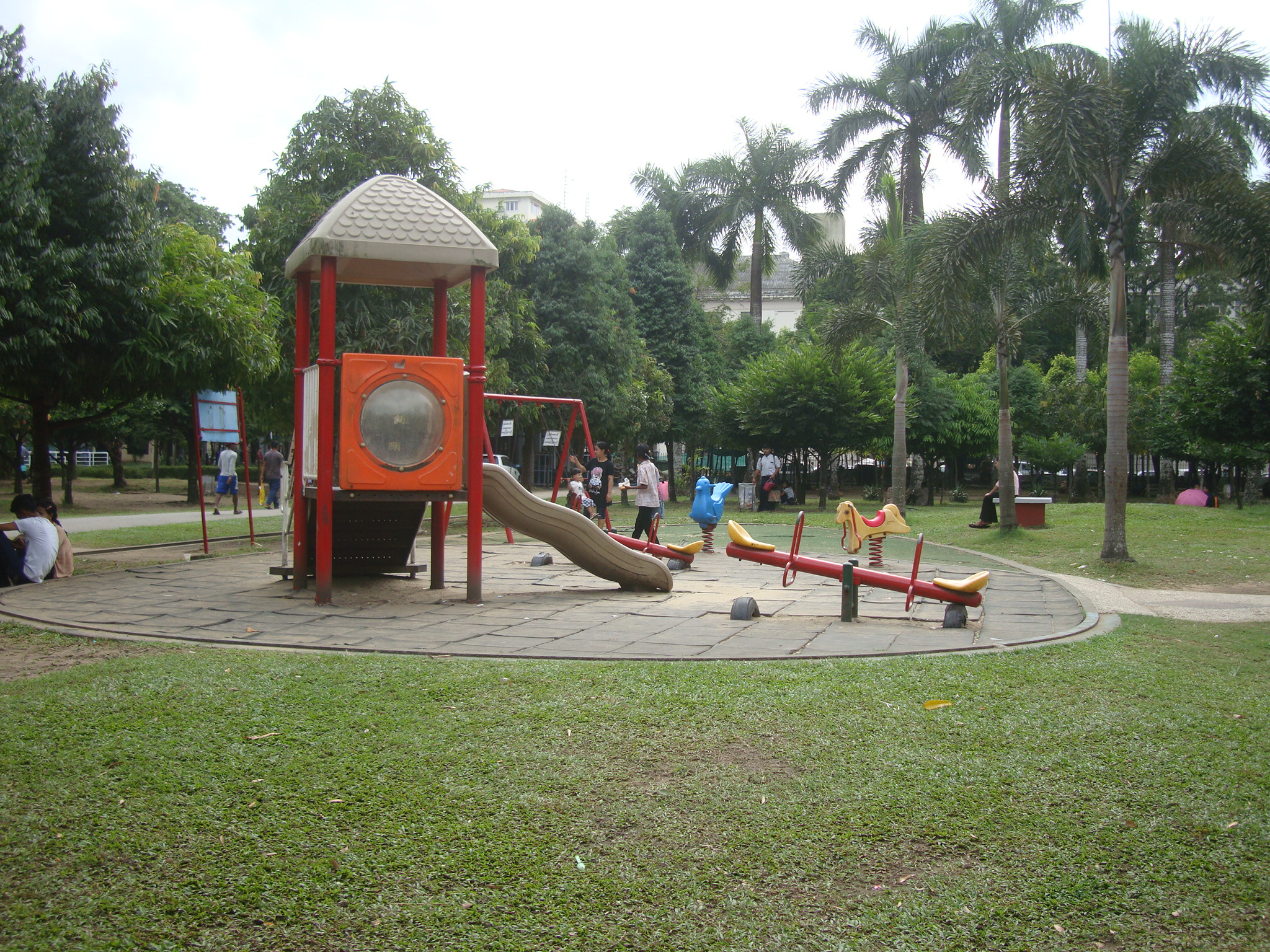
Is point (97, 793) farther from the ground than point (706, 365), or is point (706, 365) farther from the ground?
point (706, 365)

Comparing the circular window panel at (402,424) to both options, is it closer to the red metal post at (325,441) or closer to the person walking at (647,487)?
the red metal post at (325,441)

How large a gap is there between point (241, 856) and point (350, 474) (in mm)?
5468

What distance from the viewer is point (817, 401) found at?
26.8 metres

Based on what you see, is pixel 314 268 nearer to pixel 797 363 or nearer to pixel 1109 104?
pixel 1109 104

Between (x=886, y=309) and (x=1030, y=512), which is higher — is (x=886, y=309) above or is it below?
above

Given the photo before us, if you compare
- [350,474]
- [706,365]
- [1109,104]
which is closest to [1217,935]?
[350,474]

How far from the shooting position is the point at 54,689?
5098mm

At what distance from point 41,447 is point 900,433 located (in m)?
18.0

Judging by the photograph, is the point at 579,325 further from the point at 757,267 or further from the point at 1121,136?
the point at 1121,136

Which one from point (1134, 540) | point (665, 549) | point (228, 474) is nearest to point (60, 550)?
point (665, 549)

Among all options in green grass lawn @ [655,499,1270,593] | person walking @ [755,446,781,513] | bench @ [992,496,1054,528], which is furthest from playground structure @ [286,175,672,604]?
person walking @ [755,446,781,513]

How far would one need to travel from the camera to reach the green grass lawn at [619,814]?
2.97 m

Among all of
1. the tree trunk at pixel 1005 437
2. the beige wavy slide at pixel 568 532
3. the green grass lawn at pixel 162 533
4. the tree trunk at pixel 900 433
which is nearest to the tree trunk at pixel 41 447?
the green grass lawn at pixel 162 533

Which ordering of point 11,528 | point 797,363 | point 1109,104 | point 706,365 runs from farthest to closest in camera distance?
point 706,365 < point 797,363 < point 1109,104 < point 11,528
